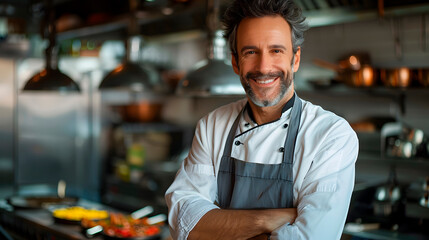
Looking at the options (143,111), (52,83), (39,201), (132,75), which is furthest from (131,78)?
(143,111)

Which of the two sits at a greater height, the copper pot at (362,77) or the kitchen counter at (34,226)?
the copper pot at (362,77)

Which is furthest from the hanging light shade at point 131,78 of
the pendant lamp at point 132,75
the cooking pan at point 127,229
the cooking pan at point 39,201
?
the cooking pan at point 39,201

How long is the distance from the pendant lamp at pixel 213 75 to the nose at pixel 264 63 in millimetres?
913

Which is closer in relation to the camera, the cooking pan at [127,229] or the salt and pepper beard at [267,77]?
the salt and pepper beard at [267,77]

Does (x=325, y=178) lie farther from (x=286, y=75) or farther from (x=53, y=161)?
(x=53, y=161)

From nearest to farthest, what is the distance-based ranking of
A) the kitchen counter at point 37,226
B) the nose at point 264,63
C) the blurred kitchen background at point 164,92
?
the nose at point 264,63
the kitchen counter at point 37,226
the blurred kitchen background at point 164,92

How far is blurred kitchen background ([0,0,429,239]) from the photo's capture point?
360 centimetres

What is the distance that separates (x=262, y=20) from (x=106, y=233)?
204 cm

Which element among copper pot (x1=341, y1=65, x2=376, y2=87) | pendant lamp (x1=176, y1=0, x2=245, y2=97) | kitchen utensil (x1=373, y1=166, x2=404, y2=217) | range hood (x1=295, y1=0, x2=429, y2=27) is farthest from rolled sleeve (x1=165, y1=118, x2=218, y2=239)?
copper pot (x1=341, y1=65, x2=376, y2=87)

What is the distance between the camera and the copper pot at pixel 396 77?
12.6ft

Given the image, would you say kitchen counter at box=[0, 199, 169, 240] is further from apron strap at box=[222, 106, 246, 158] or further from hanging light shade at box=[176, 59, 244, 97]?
apron strap at box=[222, 106, 246, 158]

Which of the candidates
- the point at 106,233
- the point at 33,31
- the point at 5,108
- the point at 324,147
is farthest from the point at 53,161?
the point at 324,147

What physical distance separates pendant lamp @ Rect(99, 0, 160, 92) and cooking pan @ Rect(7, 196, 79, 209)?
1495 mm

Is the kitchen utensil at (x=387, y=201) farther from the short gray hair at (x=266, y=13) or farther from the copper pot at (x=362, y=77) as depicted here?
the short gray hair at (x=266, y=13)
